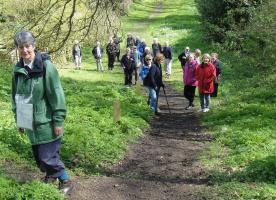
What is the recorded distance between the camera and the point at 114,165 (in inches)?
360

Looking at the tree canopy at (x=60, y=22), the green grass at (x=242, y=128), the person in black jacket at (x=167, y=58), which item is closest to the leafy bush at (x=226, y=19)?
the green grass at (x=242, y=128)

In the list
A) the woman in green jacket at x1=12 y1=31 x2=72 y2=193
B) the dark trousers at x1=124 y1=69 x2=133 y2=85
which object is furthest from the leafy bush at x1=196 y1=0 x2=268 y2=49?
the woman in green jacket at x1=12 y1=31 x2=72 y2=193

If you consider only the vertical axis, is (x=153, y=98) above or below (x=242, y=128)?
above

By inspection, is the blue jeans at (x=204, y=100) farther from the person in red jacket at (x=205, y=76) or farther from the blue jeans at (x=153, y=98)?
the blue jeans at (x=153, y=98)

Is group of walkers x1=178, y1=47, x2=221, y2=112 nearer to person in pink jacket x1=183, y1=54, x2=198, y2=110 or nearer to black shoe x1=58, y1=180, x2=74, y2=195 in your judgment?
person in pink jacket x1=183, y1=54, x2=198, y2=110

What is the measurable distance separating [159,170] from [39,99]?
12.3ft

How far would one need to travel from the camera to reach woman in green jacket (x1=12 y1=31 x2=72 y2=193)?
5.74m

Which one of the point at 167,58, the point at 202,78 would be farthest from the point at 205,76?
the point at 167,58

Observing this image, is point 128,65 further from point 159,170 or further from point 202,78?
point 159,170

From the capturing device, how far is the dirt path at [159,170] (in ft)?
23.1

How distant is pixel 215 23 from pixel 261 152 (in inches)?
914

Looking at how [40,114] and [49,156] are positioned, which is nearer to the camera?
[40,114]

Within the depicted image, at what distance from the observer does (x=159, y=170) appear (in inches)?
353

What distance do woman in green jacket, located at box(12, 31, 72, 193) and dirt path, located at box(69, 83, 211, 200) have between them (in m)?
1.05
